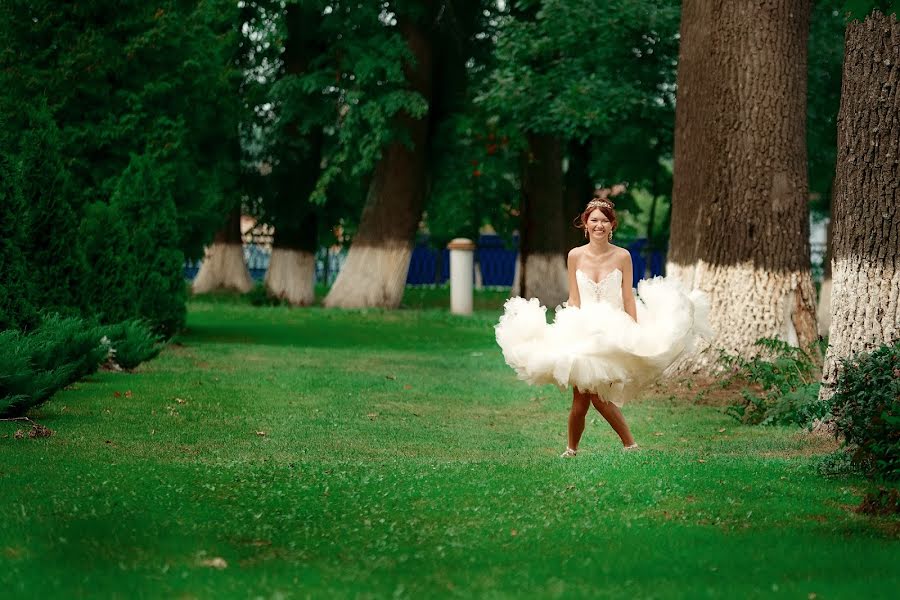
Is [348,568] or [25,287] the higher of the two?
[25,287]

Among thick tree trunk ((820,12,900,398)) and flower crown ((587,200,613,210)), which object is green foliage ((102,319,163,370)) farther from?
thick tree trunk ((820,12,900,398))

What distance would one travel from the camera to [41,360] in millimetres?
11344

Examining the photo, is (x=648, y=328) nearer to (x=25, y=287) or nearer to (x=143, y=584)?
(x=143, y=584)

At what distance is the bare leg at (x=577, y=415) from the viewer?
1009 cm

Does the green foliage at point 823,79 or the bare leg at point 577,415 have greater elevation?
the green foliage at point 823,79

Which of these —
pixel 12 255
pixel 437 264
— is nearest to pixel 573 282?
pixel 12 255

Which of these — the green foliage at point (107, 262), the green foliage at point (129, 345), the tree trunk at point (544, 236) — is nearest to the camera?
the green foliage at point (129, 345)

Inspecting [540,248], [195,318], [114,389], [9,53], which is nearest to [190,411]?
[114,389]

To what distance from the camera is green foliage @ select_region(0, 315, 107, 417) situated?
10477 mm

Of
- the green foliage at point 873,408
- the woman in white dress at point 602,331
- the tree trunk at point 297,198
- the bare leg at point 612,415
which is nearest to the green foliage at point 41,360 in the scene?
the woman in white dress at point 602,331

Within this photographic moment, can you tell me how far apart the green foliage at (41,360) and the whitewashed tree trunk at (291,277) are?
20.5 metres

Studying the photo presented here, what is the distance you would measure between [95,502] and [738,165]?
9152 mm

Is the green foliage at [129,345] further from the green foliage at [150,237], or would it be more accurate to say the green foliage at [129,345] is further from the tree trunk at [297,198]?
the tree trunk at [297,198]

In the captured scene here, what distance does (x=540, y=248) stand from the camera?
32594mm
